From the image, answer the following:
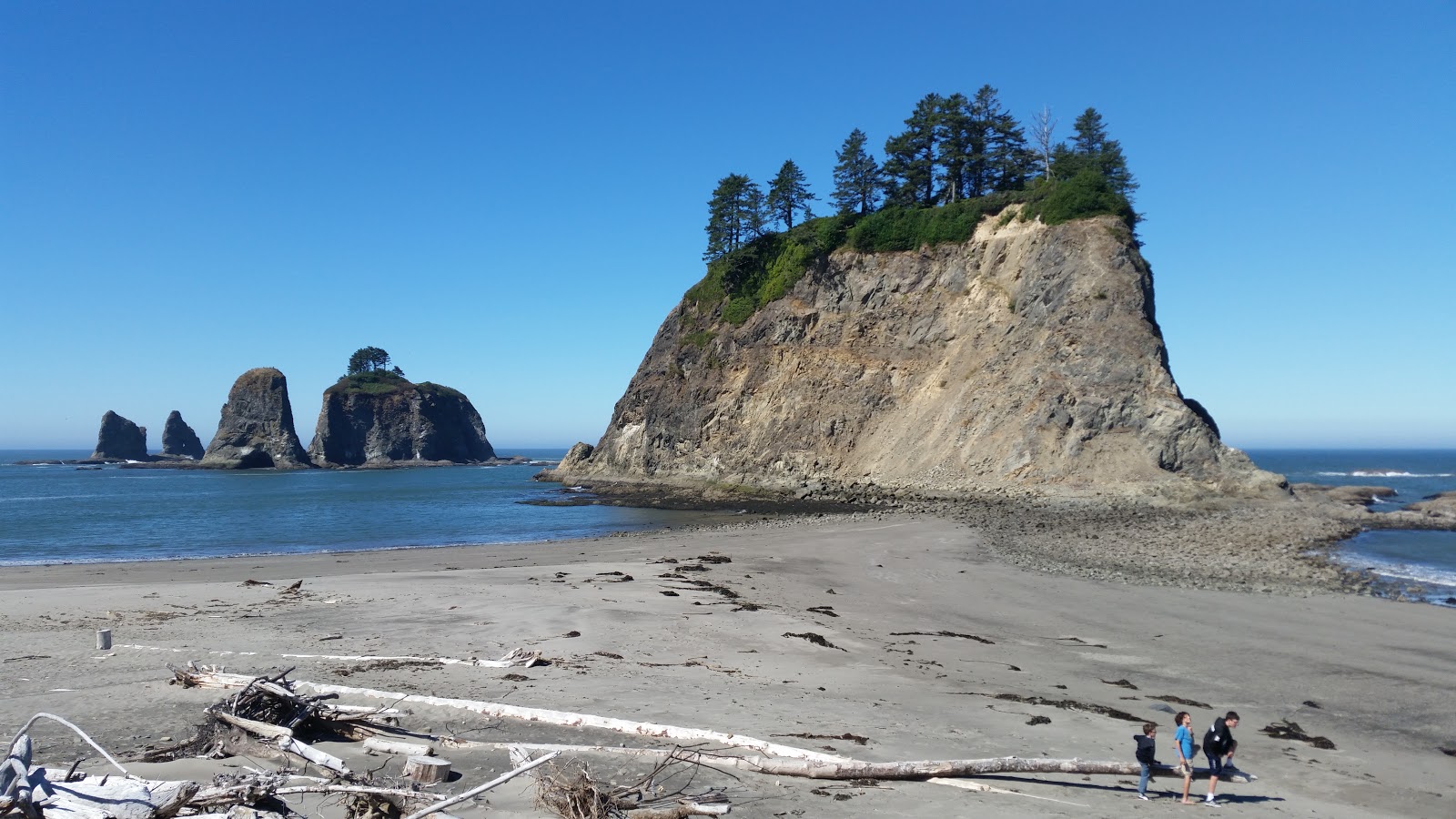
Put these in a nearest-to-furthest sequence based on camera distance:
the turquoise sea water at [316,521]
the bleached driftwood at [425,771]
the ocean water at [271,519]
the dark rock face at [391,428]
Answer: the bleached driftwood at [425,771]
the turquoise sea water at [316,521]
the ocean water at [271,519]
the dark rock face at [391,428]

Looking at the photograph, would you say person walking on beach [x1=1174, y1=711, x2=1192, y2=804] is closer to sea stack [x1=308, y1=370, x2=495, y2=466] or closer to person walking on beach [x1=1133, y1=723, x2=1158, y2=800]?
person walking on beach [x1=1133, y1=723, x2=1158, y2=800]

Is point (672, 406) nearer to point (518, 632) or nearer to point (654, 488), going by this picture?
point (654, 488)

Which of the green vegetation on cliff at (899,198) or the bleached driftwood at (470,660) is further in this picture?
the green vegetation on cliff at (899,198)

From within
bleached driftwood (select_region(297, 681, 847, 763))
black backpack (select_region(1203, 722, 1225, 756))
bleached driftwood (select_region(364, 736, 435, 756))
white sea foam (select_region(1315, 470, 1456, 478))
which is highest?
bleached driftwood (select_region(364, 736, 435, 756))

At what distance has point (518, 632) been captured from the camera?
42.2ft

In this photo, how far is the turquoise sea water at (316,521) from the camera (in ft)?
90.6

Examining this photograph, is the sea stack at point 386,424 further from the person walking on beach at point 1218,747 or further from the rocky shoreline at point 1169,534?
the person walking on beach at point 1218,747

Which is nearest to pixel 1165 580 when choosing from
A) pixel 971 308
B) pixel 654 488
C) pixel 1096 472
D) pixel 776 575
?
pixel 776 575

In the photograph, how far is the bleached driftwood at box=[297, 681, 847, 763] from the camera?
715cm

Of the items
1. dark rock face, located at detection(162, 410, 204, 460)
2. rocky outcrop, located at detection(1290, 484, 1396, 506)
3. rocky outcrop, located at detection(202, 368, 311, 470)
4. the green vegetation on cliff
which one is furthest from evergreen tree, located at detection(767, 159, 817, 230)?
dark rock face, located at detection(162, 410, 204, 460)

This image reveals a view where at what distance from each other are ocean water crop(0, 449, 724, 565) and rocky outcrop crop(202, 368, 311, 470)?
30177 mm

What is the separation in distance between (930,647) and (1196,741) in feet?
14.9

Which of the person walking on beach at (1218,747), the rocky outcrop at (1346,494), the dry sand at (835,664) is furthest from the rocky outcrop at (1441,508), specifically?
the person walking on beach at (1218,747)

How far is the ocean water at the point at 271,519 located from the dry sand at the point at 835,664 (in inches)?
372
